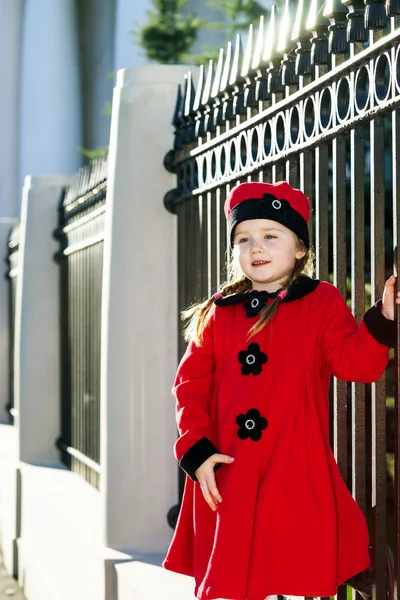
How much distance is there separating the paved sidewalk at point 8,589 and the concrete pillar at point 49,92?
18001mm

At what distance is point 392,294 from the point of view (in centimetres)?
242

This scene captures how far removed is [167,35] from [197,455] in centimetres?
1486

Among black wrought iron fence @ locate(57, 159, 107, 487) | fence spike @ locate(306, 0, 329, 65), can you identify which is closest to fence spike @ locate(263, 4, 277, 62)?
fence spike @ locate(306, 0, 329, 65)

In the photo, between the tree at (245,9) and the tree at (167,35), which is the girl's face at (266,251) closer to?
the tree at (245,9)

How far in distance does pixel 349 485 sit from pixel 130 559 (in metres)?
1.68

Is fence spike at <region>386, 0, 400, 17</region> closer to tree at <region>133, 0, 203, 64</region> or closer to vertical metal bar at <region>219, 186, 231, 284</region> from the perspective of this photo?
vertical metal bar at <region>219, 186, 231, 284</region>

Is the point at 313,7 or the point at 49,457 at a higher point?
the point at 313,7

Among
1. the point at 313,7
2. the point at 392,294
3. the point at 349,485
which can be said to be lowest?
the point at 349,485

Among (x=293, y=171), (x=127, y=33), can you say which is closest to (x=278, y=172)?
(x=293, y=171)

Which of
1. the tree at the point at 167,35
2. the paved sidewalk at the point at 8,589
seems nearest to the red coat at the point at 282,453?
the paved sidewalk at the point at 8,589

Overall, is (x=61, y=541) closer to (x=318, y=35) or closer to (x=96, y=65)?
(x=318, y=35)

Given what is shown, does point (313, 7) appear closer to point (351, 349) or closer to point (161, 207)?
point (351, 349)

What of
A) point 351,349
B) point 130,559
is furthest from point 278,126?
point 130,559

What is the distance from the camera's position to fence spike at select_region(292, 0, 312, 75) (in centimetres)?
299
